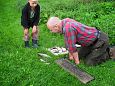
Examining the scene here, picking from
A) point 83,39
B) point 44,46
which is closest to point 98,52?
point 83,39

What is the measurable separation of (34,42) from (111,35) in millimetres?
2155

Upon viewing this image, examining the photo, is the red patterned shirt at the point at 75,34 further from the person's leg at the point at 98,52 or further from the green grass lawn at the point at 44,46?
the green grass lawn at the point at 44,46

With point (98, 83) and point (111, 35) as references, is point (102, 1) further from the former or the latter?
point (98, 83)

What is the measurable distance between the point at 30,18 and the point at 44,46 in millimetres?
873

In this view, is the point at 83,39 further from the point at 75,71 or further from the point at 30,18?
the point at 30,18

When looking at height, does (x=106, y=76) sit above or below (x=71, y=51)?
below

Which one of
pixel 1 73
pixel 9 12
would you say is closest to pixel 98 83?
pixel 1 73

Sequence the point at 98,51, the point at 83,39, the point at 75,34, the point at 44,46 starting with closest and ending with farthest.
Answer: the point at 75,34 < the point at 83,39 < the point at 98,51 < the point at 44,46

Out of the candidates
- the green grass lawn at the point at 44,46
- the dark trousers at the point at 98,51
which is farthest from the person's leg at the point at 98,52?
the green grass lawn at the point at 44,46

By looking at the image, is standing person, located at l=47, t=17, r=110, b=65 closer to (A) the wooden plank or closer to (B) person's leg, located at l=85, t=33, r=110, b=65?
(B) person's leg, located at l=85, t=33, r=110, b=65

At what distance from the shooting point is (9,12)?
1225cm

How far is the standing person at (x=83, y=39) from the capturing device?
7.21m

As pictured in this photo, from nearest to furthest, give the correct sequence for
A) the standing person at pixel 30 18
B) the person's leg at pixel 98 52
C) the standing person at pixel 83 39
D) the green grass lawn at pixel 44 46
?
the green grass lawn at pixel 44 46, the standing person at pixel 83 39, the person's leg at pixel 98 52, the standing person at pixel 30 18

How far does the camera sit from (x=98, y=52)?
7.71m
